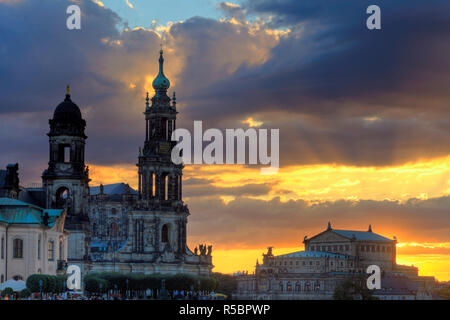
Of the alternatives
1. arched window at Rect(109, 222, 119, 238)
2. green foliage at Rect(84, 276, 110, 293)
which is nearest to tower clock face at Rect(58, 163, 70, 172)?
green foliage at Rect(84, 276, 110, 293)

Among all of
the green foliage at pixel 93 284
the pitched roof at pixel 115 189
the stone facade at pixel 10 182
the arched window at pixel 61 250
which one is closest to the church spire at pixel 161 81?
the pitched roof at pixel 115 189

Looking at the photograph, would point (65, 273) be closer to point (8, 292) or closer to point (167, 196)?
point (8, 292)

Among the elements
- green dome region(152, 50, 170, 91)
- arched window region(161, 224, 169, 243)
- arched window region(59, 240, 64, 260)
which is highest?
green dome region(152, 50, 170, 91)

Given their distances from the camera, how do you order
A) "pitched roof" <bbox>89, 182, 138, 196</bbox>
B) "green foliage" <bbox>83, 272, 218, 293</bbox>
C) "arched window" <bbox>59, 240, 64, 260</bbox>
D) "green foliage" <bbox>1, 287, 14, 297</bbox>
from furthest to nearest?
"pitched roof" <bbox>89, 182, 138, 196</bbox>, "green foliage" <bbox>83, 272, 218, 293</bbox>, "arched window" <bbox>59, 240, 64, 260</bbox>, "green foliage" <bbox>1, 287, 14, 297</bbox>

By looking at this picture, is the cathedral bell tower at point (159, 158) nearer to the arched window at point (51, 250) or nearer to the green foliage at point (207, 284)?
the green foliage at point (207, 284)

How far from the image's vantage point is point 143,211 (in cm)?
16025

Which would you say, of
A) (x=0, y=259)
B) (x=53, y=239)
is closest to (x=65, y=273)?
(x=53, y=239)

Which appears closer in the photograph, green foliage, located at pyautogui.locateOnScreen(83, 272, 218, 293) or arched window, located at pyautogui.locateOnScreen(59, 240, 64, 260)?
arched window, located at pyautogui.locateOnScreen(59, 240, 64, 260)

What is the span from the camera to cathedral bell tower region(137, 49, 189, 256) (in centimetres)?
16188

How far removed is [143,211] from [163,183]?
6.37 metres

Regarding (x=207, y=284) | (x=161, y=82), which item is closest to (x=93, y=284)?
(x=207, y=284)

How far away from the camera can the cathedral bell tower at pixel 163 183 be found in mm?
161875

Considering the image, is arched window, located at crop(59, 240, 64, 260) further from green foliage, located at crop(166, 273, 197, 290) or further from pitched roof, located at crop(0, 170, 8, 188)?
green foliage, located at crop(166, 273, 197, 290)

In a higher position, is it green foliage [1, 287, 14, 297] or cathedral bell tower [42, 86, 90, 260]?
cathedral bell tower [42, 86, 90, 260]
